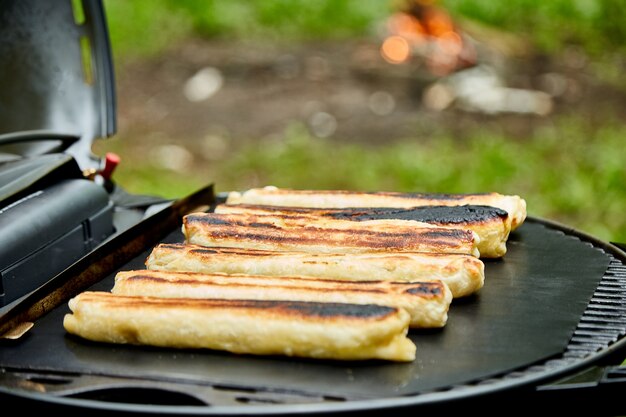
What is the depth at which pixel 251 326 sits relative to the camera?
6.50 ft

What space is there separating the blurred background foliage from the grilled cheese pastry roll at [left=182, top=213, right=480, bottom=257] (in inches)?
151

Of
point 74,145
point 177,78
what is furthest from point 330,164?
point 74,145

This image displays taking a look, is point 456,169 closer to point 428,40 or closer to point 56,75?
point 428,40

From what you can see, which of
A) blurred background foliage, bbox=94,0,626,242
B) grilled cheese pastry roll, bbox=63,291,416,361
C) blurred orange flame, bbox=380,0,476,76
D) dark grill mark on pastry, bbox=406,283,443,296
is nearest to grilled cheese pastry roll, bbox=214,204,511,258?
dark grill mark on pastry, bbox=406,283,443,296

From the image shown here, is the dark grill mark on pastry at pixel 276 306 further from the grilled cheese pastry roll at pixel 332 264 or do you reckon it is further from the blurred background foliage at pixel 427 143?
the blurred background foliage at pixel 427 143

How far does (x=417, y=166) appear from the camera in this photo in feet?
23.4

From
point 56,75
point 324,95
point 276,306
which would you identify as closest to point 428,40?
point 324,95

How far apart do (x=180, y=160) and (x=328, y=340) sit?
632 cm

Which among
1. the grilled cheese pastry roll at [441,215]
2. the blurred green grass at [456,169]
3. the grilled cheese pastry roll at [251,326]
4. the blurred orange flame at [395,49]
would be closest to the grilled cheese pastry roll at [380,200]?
the grilled cheese pastry roll at [441,215]

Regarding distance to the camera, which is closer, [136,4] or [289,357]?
[289,357]

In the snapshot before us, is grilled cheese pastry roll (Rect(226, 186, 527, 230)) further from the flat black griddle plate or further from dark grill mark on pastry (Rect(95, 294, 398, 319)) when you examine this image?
dark grill mark on pastry (Rect(95, 294, 398, 319))

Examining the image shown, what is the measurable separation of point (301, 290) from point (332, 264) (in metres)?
0.27

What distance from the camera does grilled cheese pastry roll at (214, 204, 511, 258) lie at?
8.69ft

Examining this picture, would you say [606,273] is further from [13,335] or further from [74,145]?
[74,145]
